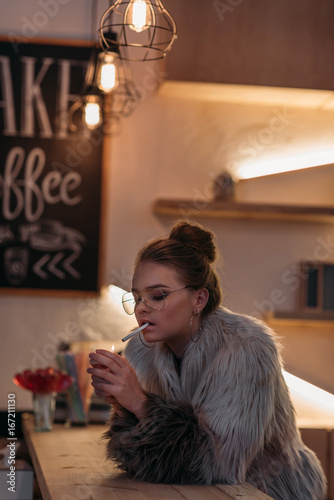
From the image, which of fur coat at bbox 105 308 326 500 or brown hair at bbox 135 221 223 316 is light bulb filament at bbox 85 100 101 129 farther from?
fur coat at bbox 105 308 326 500

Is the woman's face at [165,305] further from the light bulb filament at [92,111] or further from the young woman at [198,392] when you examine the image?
the light bulb filament at [92,111]

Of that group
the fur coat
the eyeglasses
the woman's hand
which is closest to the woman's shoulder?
the fur coat

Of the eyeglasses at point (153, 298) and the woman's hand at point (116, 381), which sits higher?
the eyeglasses at point (153, 298)

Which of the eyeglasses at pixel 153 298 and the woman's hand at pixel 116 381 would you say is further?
the eyeglasses at pixel 153 298

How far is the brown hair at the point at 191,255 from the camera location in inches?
65.6

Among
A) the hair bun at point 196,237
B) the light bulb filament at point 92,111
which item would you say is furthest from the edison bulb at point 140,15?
the light bulb filament at point 92,111

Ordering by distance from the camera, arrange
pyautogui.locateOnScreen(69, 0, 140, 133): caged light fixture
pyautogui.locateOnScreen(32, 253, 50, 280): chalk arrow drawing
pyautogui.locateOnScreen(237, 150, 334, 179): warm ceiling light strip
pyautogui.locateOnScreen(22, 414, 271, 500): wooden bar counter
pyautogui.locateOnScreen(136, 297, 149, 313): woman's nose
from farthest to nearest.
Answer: pyautogui.locateOnScreen(237, 150, 334, 179): warm ceiling light strip → pyautogui.locateOnScreen(32, 253, 50, 280): chalk arrow drawing → pyautogui.locateOnScreen(69, 0, 140, 133): caged light fixture → pyautogui.locateOnScreen(136, 297, 149, 313): woman's nose → pyautogui.locateOnScreen(22, 414, 271, 500): wooden bar counter

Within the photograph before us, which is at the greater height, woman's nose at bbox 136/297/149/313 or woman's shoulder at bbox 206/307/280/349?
woman's nose at bbox 136/297/149/313

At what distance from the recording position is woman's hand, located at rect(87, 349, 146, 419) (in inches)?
59.3

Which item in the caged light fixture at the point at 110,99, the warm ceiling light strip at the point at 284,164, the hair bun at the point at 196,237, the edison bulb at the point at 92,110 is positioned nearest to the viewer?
the hair bun at the point at 196,237

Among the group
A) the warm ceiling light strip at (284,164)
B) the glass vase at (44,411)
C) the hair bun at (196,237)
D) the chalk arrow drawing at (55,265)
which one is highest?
the warm ceiling light strip at (284,164)

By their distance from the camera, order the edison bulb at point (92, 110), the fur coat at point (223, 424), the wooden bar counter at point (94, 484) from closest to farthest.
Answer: the wooden bar counter at point (94, 484) < the fur coat at point (223, 424) < the edison bulb at point (92, 110)

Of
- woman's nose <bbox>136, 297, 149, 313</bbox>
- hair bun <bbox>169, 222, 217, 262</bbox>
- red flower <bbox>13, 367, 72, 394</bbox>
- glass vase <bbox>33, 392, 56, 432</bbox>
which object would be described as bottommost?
glass vase <bbox>33, 392, 56, 432</bbox>

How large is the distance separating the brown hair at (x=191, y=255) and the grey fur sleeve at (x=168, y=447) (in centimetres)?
30
